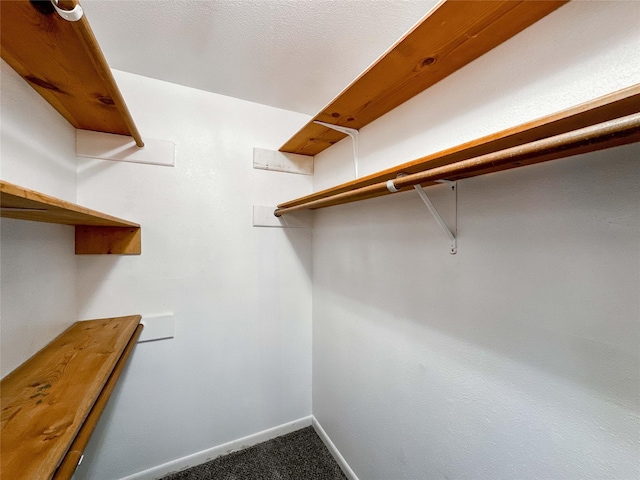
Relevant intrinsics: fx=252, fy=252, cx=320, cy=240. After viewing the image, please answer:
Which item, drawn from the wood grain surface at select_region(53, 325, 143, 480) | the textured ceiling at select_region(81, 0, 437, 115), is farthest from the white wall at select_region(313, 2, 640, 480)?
the wood grain surface at select_region(53, 325, 143, 480)

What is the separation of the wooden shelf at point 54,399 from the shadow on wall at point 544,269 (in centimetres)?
117

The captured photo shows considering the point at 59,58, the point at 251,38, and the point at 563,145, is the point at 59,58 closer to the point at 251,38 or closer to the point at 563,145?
the point at 251,38

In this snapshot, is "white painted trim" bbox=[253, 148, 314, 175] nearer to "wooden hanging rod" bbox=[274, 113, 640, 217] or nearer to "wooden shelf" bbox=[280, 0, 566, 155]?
"wooden shelf" bbox=[280, 0, 566, 155]

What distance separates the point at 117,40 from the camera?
4.08 feet

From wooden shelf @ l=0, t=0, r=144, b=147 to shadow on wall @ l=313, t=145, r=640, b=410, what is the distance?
123 cm

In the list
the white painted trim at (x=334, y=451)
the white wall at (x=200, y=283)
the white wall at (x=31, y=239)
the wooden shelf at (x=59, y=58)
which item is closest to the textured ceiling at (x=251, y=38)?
the white wall at (x=200, y=283)

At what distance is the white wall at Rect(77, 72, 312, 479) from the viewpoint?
1475mm

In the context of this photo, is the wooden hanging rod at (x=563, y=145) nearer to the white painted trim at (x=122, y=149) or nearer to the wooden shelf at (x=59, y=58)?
the wooden shelf at (x=59, y=58)

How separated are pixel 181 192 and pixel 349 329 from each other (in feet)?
4.53

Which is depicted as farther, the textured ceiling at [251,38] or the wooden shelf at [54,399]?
the textured ceiling at [251,38]

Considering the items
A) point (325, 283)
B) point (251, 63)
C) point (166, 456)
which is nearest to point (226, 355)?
point (166, 456)

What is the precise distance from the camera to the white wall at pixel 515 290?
0.62 meters

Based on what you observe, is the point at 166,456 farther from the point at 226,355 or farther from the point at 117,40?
the point at 117,40

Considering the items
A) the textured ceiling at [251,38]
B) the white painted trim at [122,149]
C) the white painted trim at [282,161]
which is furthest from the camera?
the white painted trim at [282,161]
